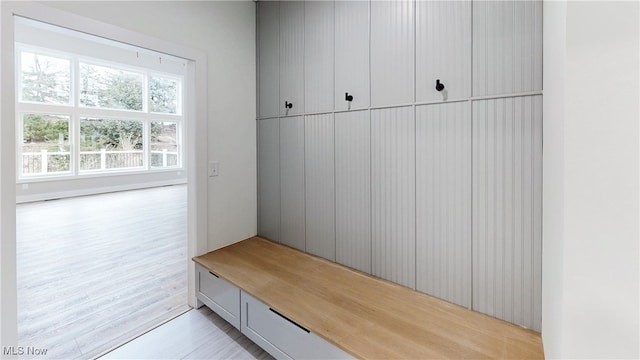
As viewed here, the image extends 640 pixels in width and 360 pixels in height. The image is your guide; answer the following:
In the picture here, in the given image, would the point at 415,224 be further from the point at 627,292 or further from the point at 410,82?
the point at 627,292

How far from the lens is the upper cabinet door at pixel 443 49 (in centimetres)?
155

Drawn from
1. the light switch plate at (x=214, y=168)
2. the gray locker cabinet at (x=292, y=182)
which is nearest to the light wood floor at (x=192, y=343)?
the gray locker cabinet at (x=292, y=182)

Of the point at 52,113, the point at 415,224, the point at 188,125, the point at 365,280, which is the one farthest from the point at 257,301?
the point at 52,113

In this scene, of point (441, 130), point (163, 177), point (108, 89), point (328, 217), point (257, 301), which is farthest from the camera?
point (163, 177)

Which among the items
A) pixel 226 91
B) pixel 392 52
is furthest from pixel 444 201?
pixel 226 91

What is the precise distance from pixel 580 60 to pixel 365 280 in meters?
1.66

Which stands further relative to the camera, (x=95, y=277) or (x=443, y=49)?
(x=95, y=277)

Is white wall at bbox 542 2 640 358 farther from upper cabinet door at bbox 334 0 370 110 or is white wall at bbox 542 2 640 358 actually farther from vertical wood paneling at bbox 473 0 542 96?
upper cabinet door at bbox 334 0 370 110

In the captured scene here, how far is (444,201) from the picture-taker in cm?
168

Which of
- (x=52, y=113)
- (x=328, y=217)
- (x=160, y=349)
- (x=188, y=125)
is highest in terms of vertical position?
(x=52, y=113)

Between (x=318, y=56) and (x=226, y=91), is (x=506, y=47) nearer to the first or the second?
(x=318, y=56)

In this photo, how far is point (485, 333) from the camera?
1.42 m

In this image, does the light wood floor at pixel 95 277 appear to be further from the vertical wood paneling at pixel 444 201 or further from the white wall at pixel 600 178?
the white wall at pixel 600 178

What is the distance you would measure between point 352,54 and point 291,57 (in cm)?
65
